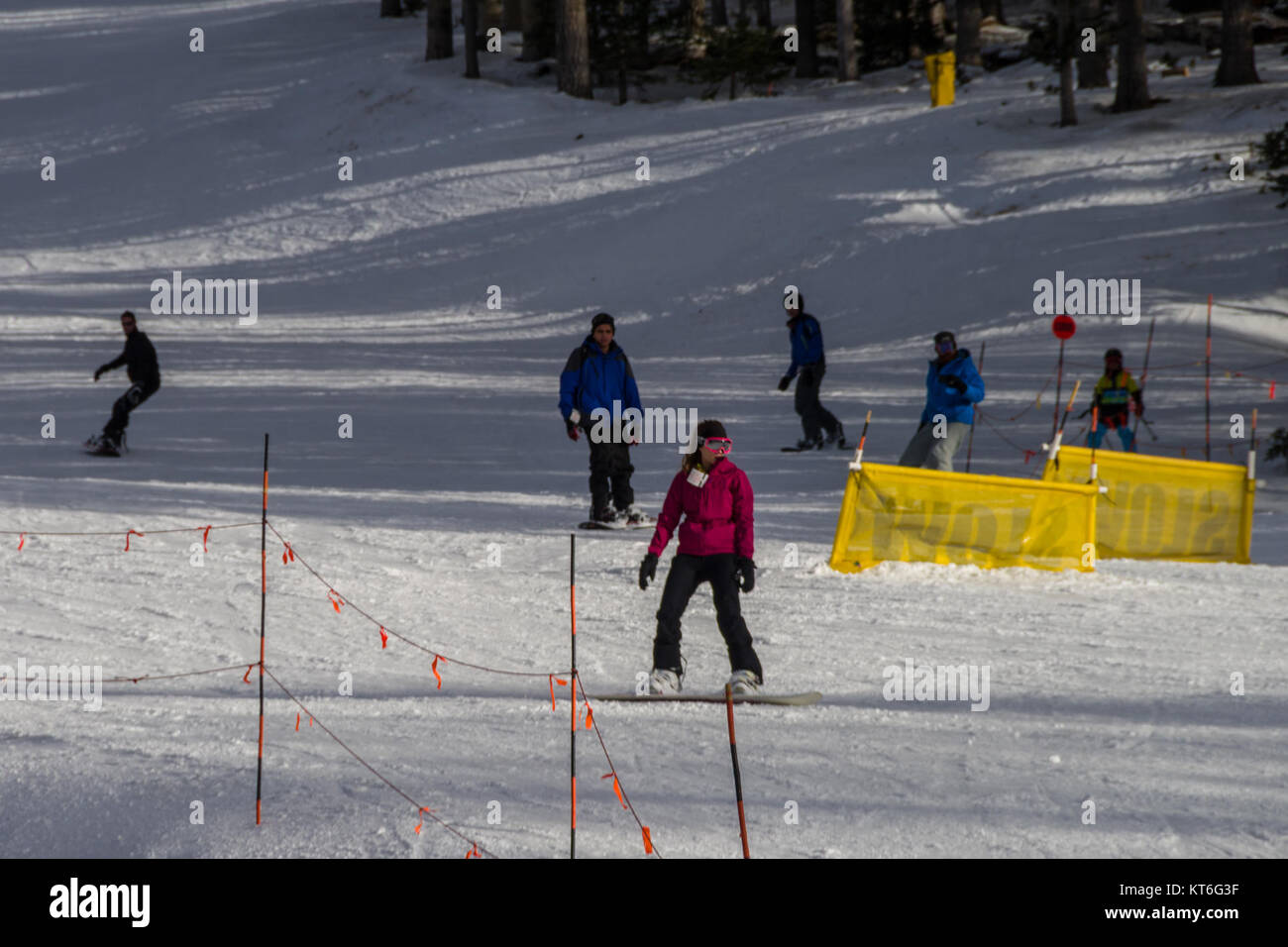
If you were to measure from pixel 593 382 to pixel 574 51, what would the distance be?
2611 centimetres

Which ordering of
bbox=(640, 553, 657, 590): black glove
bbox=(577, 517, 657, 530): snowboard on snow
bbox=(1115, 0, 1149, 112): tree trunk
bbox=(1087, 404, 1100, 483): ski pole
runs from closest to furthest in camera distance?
1. bbox=(640, 553, 657, 590): black glove
2. bbox=(1087, 404, 1100, 483): ski pole
3. bbox=(577, 517, 657, 530): snowboard on snow
4. bbox=(1115, 0, 1149, 112): tree trunk

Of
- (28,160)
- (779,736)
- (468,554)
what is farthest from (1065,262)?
(28,160)

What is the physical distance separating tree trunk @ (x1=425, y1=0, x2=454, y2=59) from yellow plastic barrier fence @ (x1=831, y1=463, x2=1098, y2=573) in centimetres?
3189

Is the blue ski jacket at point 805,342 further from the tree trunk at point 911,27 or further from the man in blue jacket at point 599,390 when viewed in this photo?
the tree trunk at point 911,27

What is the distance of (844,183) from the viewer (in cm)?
2884

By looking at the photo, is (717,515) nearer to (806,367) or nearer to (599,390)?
(599,390)

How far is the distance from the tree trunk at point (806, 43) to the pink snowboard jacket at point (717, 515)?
104 ft

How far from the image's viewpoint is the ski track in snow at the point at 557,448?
6.63m

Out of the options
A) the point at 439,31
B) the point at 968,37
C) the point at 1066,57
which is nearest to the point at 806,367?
the point at 1066,57

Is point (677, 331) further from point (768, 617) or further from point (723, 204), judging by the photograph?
point (768, 617)

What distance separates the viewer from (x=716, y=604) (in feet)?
26.6

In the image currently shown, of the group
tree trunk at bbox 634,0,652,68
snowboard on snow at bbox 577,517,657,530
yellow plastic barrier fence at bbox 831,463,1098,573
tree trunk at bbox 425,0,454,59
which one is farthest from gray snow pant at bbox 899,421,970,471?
tree trunk at bbox 425,0,454,59

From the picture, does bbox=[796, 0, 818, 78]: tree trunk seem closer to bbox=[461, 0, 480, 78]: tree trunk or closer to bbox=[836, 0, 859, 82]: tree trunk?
bbox=[836, 0, 859, 82]: tree trunk

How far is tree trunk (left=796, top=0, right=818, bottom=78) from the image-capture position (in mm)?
37666
